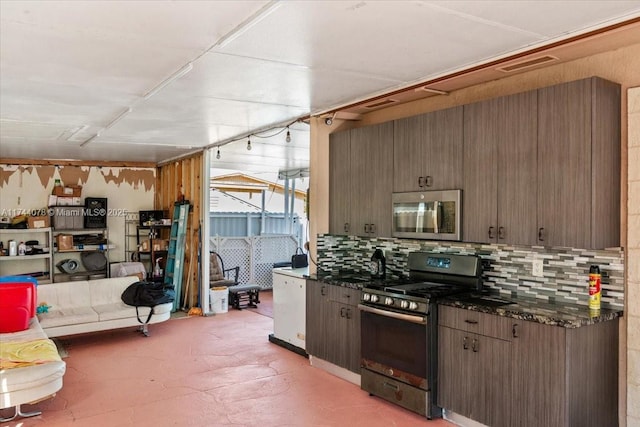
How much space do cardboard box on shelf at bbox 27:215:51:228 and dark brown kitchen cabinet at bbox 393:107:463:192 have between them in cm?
653

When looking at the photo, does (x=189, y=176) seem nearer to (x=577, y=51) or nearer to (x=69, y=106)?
(x=69, y=106)

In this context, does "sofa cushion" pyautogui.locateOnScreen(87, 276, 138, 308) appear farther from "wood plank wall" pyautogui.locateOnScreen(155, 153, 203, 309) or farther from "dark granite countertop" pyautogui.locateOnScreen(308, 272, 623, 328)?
"dark granite countertop" pyautogui.locateOnScreen(308, 272, 623, 328)

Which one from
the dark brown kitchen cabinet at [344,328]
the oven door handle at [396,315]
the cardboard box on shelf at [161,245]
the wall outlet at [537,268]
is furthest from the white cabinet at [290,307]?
the cardboard box on shelf at [161,245]

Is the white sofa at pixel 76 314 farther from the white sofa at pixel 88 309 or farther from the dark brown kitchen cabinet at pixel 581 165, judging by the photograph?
the dark brown kitchen cabinet at pixel 581 165

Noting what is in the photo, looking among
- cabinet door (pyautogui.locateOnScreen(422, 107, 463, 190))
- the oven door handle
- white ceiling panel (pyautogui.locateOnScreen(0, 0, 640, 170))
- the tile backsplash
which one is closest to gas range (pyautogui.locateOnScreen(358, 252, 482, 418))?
the oven door handle

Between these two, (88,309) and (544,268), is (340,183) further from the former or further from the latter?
(88,309)

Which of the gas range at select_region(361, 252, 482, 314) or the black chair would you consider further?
the black chair

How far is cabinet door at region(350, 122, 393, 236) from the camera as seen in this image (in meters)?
4.42

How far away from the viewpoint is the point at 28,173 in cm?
844

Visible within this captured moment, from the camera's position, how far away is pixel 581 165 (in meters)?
2.99

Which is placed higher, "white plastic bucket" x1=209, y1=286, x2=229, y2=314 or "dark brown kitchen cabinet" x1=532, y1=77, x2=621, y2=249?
"dark brown kitchen cabinet" x1=532, y1=77, x2=621, y2=249

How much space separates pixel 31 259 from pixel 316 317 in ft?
19.6

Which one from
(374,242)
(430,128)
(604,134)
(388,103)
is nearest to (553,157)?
(604,134)

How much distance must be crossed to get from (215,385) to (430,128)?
115 inches
